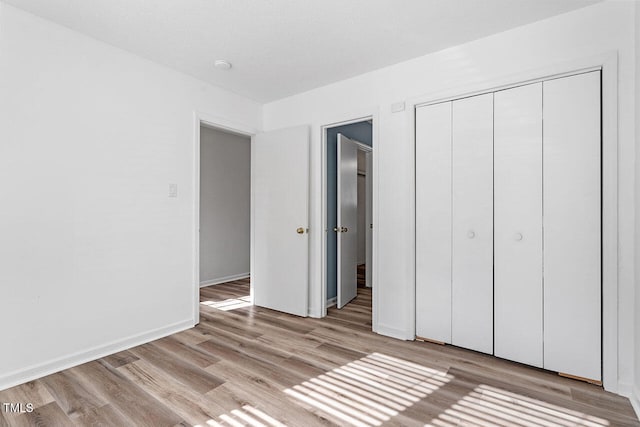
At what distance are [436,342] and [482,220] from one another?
1.11 m

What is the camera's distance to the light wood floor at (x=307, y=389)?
1.73 meters

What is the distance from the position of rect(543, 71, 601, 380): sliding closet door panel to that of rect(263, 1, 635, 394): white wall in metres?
0.13

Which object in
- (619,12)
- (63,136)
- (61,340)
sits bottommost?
(61,340)

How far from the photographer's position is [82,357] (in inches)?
92.3

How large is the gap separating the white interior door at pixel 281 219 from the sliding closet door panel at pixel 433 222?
1.20 m

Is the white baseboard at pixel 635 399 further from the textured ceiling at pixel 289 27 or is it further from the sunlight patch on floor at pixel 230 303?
the sunlight patch on floor at pixel 230 303

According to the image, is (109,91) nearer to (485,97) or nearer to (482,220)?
(485,97)

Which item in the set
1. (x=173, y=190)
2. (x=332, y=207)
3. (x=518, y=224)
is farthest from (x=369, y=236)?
(x=173, y=190)

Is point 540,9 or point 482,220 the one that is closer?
point 540,9

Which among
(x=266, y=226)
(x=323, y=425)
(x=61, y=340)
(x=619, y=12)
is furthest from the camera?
(x=266, y=226)

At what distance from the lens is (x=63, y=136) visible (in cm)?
228

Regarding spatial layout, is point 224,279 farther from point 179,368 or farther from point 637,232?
point 637,232

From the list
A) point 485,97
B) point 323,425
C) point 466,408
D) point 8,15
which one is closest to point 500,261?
point 466,408

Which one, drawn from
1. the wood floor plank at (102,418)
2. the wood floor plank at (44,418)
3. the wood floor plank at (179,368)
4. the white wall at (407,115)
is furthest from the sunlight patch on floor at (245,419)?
the white wall at (407,115)
